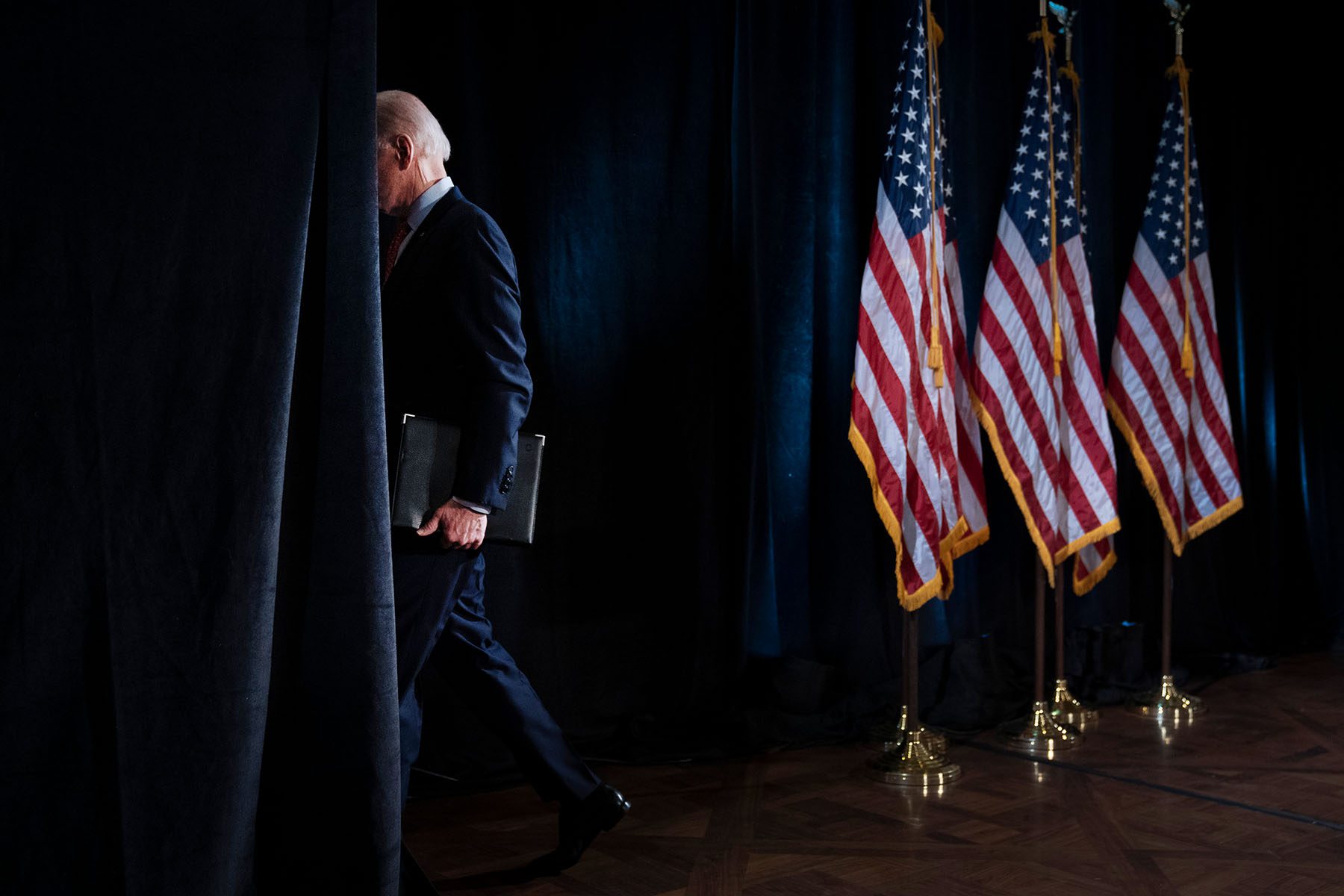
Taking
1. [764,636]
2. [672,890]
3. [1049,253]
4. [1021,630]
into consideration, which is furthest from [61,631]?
[1021,630]

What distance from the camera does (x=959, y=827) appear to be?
283cm

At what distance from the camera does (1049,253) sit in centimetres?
403

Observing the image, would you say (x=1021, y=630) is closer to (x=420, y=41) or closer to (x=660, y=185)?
(x=660, y=185)

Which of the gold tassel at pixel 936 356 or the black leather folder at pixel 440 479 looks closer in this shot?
the black leather folder at pixel 440 479

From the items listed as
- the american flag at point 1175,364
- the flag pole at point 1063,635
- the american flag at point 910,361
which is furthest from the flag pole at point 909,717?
the american flag at point 1175,364

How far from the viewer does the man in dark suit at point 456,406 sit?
2.07m

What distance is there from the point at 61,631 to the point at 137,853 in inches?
10.4

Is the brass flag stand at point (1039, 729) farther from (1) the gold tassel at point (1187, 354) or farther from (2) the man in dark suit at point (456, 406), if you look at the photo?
(2) the man in dark suit at point (456, 406)

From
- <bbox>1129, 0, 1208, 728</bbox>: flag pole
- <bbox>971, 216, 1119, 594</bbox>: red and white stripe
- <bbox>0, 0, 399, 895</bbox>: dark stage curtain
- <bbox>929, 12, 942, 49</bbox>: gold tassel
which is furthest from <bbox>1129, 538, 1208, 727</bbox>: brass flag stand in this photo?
<bbox>0, 0, 399, 895</bbox>: dark stage curtain

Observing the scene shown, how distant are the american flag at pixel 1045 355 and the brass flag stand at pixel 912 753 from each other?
0.72 meters

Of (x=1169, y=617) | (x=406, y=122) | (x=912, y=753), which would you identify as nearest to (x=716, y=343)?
(x=912, y=753)

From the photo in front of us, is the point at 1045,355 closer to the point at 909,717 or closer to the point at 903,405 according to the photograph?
the point at 903,405

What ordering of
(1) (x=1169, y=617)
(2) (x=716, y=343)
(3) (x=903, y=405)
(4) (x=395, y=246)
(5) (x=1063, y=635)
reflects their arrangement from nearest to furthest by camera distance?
(4) (x=395, y=246)
(3) (x=903, y=405)
(2) (x=716, y=343)
(5) (x=1063, y=635)
(1) (x=1169, y=617)

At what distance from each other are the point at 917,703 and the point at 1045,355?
1300 millimetres
